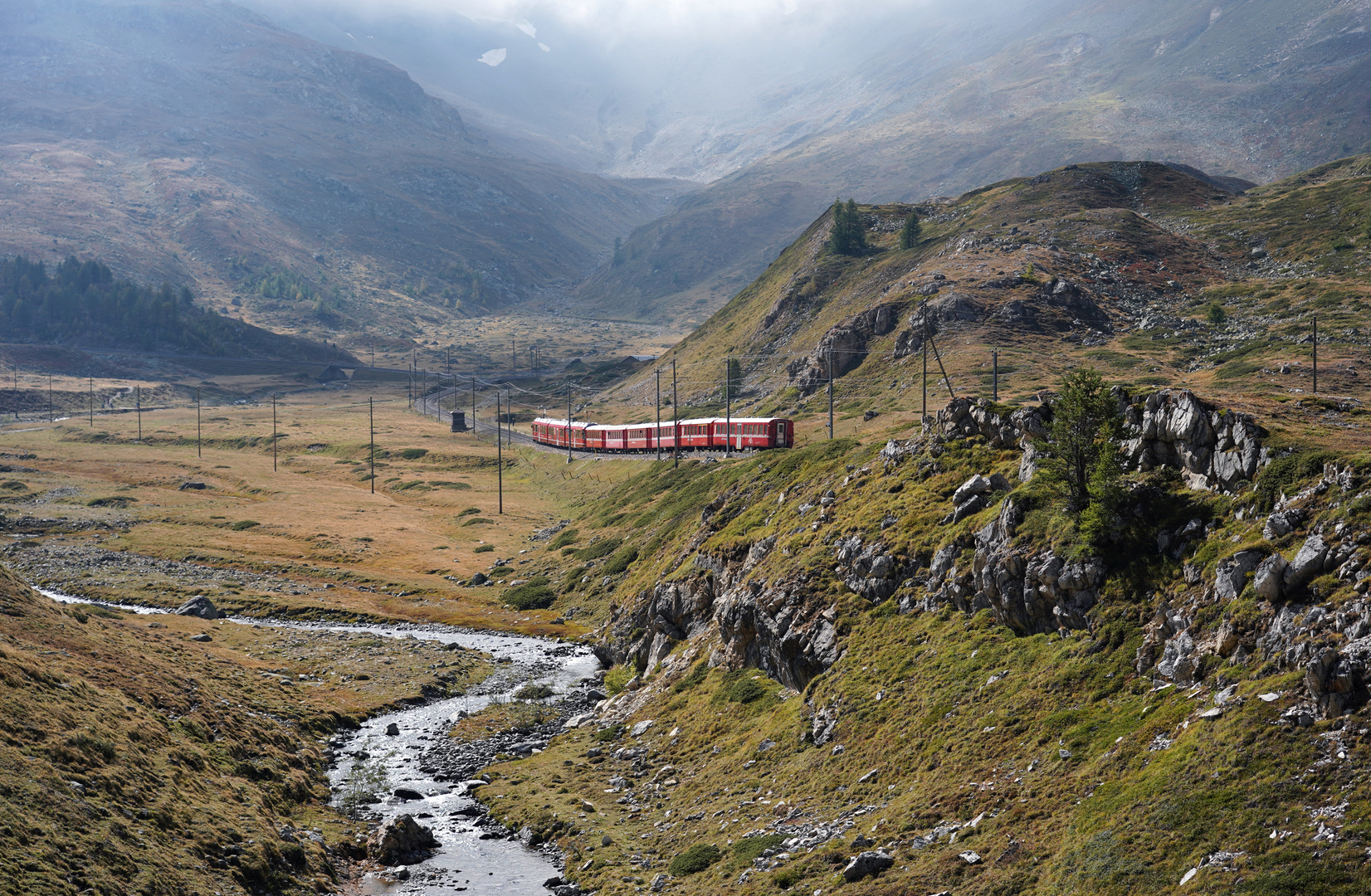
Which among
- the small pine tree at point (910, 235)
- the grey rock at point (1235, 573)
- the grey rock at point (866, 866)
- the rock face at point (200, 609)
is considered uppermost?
the small pine tree at point (910, 235)

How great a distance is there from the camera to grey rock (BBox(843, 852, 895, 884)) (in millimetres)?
31812

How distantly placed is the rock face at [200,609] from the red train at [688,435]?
59.4 meters

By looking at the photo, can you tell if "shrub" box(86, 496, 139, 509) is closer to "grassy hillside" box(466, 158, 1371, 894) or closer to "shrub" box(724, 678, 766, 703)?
"grassy hillside" box(466, 158, 1371, 894)

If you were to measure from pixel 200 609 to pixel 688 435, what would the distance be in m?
66.2

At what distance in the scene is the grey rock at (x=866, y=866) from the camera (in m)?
31.8

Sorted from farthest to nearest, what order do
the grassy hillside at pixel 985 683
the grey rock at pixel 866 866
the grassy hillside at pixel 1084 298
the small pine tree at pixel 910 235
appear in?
the small pine tree at pixel 910 235
the grassy hillside at pixel 1084 298
the grey rock at pixel 866 866
the grassy hillside at pixel 985 683

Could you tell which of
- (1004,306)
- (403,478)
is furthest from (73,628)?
(1004,306)

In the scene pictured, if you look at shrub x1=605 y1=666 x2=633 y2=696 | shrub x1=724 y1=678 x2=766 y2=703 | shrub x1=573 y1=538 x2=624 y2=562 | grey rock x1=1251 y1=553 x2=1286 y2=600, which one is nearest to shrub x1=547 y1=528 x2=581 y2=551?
shrub x1=573 y1=538 x2=624 y2=562

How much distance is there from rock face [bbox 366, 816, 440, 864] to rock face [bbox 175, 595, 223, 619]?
1941 inches

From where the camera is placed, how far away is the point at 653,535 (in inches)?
3593

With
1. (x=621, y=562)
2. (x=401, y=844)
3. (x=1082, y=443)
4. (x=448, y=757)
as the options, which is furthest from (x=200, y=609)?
(x=1082, y=443)

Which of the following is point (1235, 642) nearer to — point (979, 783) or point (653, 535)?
point (979, 783)

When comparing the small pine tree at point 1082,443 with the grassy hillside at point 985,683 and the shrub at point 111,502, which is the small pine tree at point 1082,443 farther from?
the shrub at point 111,502

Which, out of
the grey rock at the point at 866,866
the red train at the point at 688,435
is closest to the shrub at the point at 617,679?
the grey rock at the point at 866,866
